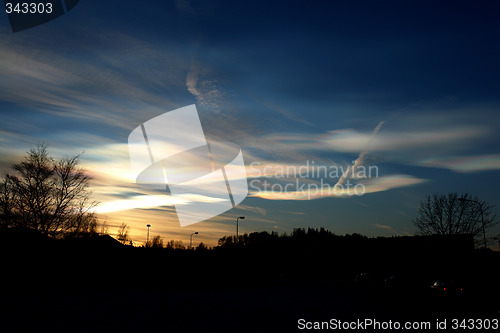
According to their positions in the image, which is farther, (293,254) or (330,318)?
(293,254)

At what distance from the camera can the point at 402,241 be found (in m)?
72.4

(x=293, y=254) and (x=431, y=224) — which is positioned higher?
(x=431, y=224)

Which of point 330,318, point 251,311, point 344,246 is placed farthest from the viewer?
point 344,246

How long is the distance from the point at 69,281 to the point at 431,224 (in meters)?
56.9

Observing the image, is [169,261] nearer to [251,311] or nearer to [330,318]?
[251,311]

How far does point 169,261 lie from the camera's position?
1449 inches

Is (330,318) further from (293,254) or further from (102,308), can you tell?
(293,254)

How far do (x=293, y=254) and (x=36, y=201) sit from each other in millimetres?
57475

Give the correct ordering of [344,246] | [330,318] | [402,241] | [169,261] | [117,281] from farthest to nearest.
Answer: [344,246] < [402,241] < [169,261] < [117,281] < [330,318]

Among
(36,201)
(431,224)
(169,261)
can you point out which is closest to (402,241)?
(431,224)

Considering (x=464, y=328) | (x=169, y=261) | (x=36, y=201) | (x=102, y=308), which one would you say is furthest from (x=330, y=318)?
(x=36, y=201)

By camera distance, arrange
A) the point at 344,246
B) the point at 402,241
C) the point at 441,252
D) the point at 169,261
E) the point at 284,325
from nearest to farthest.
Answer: the point at 284,325 < the point at 169,261 < the point at 441,252 < the point at 402,241 < the point at 344,246

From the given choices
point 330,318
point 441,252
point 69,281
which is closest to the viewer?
point 330,318

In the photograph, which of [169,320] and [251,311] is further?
[251,311]
